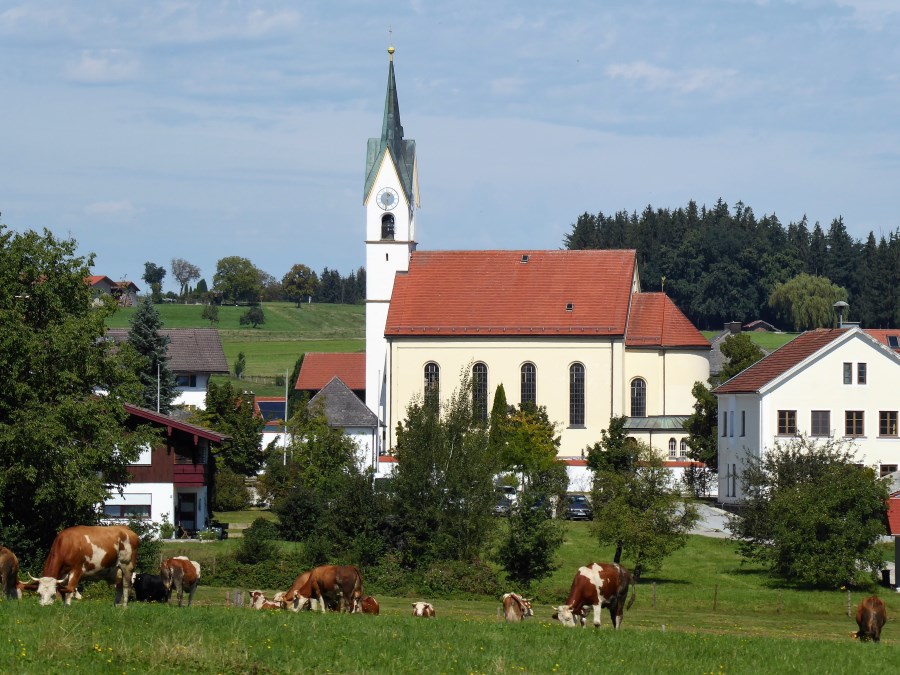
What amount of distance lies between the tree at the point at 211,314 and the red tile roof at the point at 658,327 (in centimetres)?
7592

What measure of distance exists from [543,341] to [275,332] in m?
74.9

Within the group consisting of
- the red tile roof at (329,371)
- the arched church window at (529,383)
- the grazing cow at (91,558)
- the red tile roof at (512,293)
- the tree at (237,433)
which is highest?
the red tile roof at (512,293)

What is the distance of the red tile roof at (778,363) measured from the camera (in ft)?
184

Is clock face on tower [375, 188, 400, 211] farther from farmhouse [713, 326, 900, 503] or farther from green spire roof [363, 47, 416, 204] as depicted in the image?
farmhouse [713, 326, 900, 503]

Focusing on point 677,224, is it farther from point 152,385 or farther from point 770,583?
point 770,583

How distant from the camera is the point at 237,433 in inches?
2405

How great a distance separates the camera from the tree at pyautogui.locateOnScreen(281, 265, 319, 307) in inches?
7087

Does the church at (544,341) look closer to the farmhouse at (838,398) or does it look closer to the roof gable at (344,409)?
the roof gable at (344,409)

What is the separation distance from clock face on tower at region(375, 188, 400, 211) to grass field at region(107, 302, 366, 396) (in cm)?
3403

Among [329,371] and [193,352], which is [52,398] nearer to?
[193,352]

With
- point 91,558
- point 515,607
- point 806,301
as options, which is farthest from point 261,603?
point 806,301

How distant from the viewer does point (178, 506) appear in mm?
47469

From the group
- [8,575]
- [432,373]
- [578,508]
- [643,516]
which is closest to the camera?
[8,575]

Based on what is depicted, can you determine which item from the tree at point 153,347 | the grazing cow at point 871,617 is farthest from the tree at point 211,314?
the grazing cow at point 871,617
